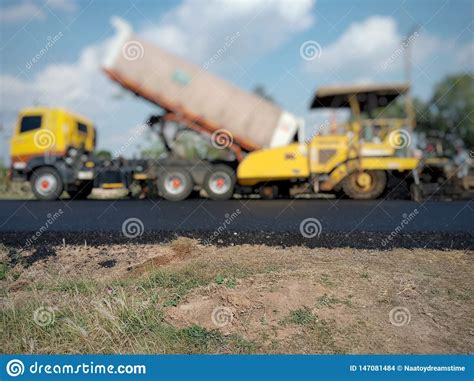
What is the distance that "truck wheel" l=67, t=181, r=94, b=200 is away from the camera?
38.2ft

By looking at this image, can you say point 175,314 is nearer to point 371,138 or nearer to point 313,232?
point 313,232

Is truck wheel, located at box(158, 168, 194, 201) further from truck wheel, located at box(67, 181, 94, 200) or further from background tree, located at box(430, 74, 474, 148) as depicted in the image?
background tree, located at box(430, 74, 474, 148)

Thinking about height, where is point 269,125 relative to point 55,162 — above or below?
above

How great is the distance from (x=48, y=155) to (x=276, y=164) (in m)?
5.73

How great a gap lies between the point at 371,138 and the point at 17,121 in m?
8.76

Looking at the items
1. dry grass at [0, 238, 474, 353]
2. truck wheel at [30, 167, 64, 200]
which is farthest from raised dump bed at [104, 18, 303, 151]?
dry grass at [0, 238, 474, 353]

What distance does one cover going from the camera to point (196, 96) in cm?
1048

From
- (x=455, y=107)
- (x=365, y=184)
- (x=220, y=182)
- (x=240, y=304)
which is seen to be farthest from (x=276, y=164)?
(x=455, y=107)

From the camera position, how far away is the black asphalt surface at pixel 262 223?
530 cm

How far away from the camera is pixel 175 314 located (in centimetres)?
345

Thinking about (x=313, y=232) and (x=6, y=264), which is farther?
(x=313, y=232)

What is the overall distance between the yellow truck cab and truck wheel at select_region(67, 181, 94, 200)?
2 cm

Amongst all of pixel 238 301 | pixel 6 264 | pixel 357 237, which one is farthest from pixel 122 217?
pixel 238 301

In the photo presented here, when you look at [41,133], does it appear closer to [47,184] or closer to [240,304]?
[47,184]
